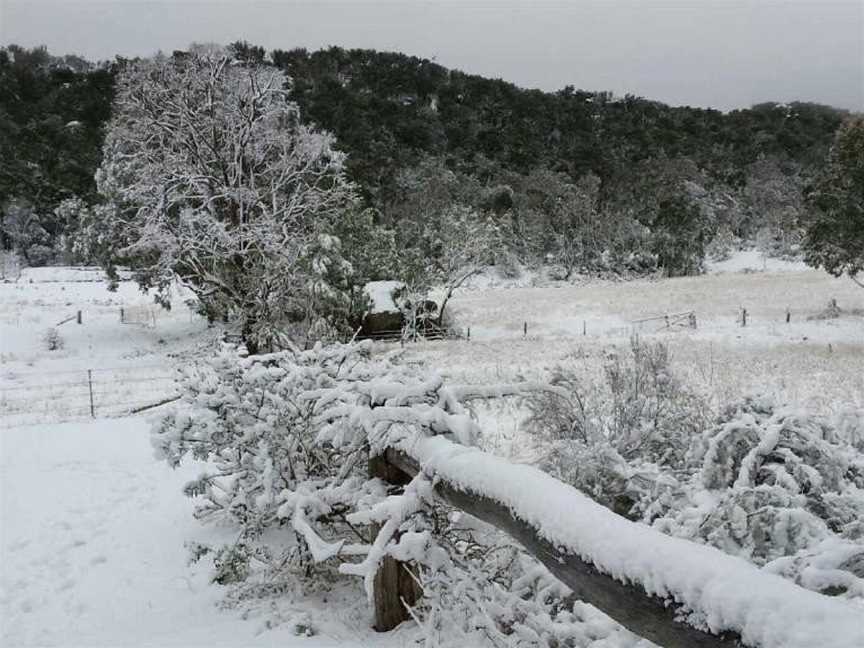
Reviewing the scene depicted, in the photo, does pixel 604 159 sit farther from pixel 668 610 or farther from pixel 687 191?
pixel 668 610

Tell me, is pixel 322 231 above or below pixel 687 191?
below

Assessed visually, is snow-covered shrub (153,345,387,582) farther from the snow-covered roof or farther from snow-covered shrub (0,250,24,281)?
snow-covered shrub (0,250,24,281)

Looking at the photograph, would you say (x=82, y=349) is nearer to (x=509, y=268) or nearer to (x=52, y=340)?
(x=52, y=340)

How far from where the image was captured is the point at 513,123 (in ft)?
255

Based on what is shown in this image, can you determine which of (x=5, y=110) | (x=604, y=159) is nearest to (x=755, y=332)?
(x=604, y=159)

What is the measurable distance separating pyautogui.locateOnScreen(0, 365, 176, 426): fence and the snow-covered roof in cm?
724

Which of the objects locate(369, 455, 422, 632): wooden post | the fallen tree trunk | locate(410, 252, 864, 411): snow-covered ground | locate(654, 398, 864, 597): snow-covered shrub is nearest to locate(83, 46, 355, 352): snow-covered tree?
locate(410, 252, 864, 411): snow-covered ground

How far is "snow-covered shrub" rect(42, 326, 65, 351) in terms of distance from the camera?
20.5 meters

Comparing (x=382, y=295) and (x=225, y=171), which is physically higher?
(x=225, y=171)

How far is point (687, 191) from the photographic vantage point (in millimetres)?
45750

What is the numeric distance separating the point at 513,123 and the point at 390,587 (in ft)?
262

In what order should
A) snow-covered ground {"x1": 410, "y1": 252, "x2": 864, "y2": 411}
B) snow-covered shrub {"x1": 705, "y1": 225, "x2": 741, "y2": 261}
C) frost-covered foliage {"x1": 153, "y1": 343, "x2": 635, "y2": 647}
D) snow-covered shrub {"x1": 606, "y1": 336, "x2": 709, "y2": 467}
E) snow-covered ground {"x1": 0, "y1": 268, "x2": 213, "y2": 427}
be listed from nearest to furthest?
frost-covered foliage {"x1": 153, "y1": 343, "x2": 635, "y2": 647}
snow-covered shrub {"x1": 606, "y1": 336, "x2": 709, "y2": 467}
snow-covered ground {"x1": 0, "y1": 268, "x2": 213, "y2": 427}
snow-covered ground {"x1": 410, "y1": 252, "x2": 864, "y2": 411}
snow-covered shrub {"x1": 705, "y1": 225, "x2": 741, "y2": 261}

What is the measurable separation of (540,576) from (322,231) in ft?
54.9

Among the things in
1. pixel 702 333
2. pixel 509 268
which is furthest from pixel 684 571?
pixel 509 268
